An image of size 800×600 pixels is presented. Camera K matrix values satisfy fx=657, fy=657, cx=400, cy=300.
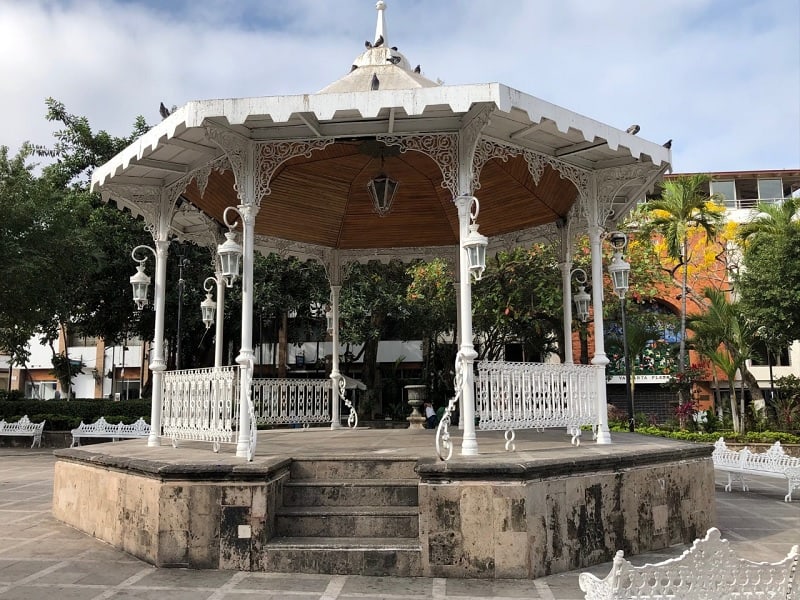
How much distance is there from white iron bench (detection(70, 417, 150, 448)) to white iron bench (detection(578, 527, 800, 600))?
18377 millimetres

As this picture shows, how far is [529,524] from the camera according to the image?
225 inches

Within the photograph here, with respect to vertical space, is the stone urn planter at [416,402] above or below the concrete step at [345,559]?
above

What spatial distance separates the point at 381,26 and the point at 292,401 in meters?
6.41

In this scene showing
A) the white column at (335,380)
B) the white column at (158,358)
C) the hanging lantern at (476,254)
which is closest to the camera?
the hanging lantern at (476,254)

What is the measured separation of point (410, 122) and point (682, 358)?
705 inches

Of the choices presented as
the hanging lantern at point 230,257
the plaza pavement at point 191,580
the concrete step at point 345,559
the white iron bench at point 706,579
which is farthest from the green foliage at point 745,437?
the white iron bench at point 706,579

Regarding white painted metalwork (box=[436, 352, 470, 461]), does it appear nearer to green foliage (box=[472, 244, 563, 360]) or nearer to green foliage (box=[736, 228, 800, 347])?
green foliage (box=[472, 244, 563, 360])

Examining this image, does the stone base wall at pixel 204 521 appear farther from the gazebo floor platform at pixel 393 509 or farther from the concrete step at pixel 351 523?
the concrete step at pixel 351 523

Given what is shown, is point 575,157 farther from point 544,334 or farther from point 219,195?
point 544,334

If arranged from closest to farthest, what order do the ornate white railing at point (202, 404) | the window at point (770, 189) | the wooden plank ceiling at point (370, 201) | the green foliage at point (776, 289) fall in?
the ornate white railing at point (202, 404) → the wooden plank ceiling at point (370, 201) → the green foliage at point (776, 289) → the window at point (770, 189)

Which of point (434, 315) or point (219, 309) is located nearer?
point (219, 309)

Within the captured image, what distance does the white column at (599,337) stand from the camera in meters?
7.82

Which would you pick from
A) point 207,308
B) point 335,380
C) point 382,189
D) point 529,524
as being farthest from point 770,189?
point 529,524

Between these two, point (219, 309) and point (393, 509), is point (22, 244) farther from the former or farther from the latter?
point (393, 509)
